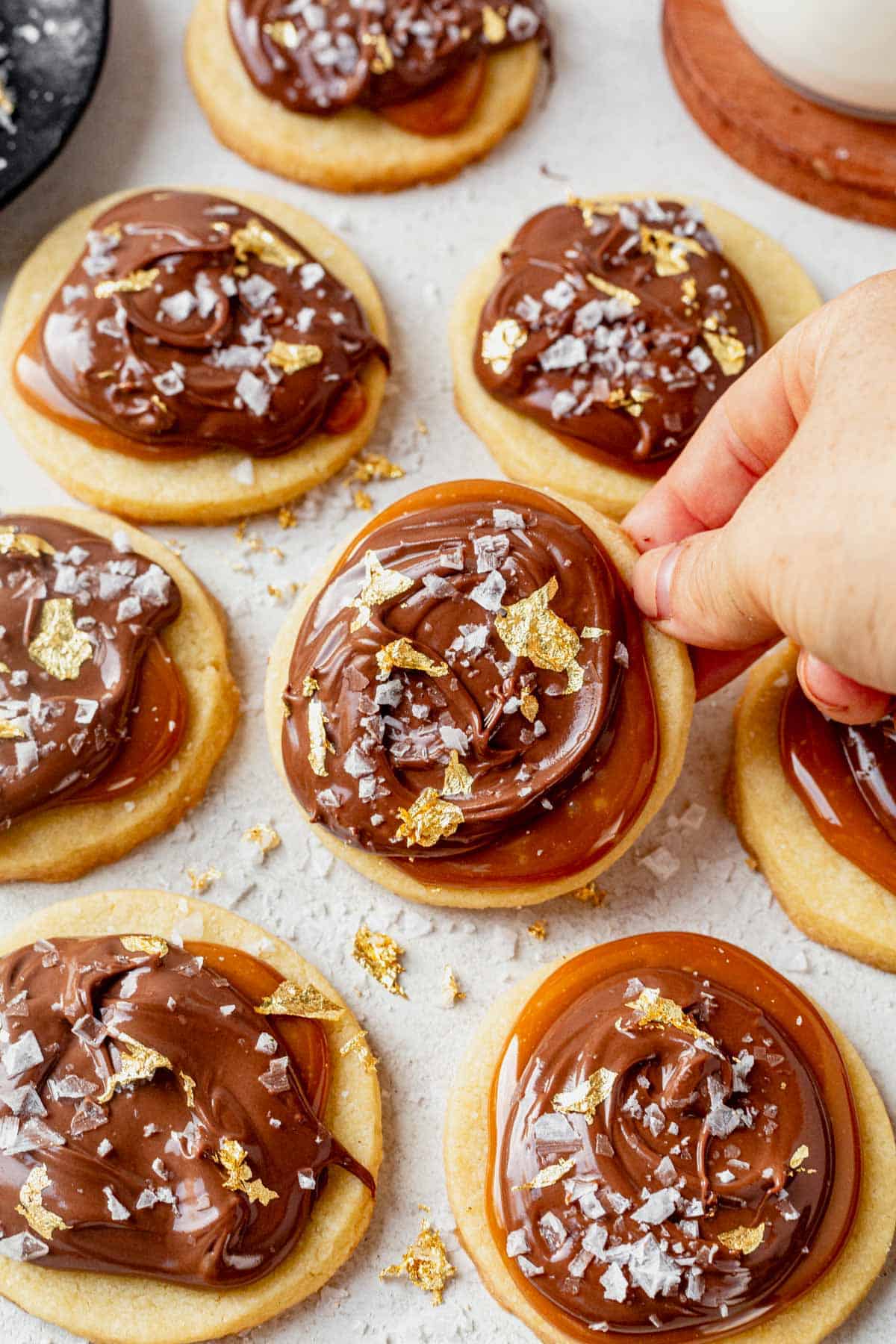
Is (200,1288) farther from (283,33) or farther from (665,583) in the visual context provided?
(283,33)

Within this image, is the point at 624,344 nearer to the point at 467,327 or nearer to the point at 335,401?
the point at 467,327

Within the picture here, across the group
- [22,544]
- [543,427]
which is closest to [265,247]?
[543,427]

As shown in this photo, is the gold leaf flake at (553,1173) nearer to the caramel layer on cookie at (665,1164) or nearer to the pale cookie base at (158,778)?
the caramel layer on cookie at (665,1164)

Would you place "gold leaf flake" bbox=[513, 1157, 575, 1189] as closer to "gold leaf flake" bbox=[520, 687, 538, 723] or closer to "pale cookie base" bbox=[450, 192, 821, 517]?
"gold leaf flake" bbox=[520, 687, 538, 723]

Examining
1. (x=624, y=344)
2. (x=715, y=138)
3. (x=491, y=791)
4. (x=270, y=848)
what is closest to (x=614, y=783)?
(x=491, y=791)

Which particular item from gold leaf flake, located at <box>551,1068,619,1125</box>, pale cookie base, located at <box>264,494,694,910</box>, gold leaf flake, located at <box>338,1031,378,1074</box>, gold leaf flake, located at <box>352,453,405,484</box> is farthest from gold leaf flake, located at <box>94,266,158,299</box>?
gold leaf flake, located at <box>551,1068,619,1125</box>

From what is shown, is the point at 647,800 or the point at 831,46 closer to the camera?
the point at 647,800
